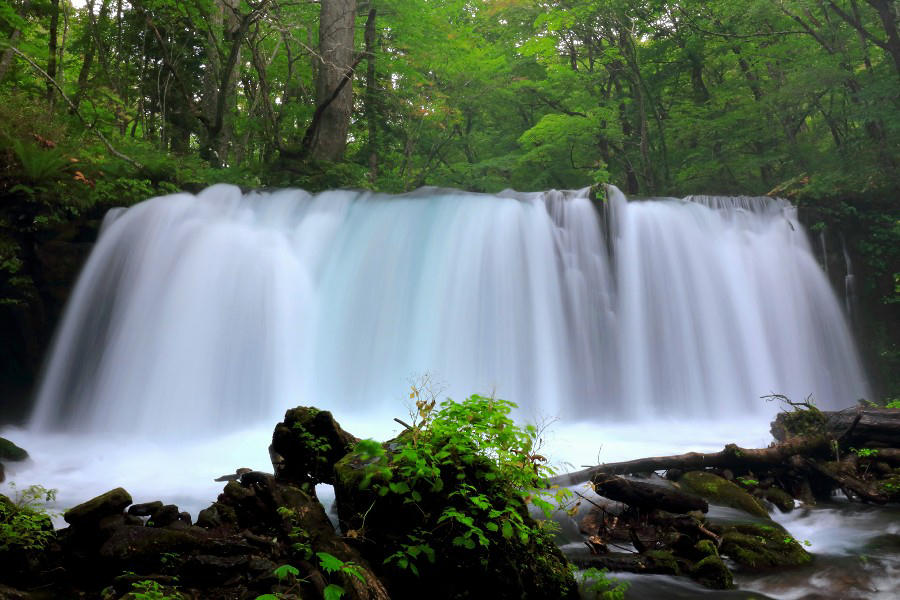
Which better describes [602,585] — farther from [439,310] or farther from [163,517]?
[439,310]

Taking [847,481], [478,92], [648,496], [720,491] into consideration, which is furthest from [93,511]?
[478,92]

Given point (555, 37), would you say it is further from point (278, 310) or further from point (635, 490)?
point (635, 490)

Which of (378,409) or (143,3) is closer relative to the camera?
(378,409)

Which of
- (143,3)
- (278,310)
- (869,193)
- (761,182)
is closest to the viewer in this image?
(278,310)

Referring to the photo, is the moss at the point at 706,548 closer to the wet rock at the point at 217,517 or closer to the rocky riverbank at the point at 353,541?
the rocky riverbank at the point at 353,541

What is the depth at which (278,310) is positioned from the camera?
337 inches

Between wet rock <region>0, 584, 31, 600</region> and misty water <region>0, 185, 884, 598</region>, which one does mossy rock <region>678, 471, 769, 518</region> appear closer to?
misty water <region>0, 185, 884, 598</region>

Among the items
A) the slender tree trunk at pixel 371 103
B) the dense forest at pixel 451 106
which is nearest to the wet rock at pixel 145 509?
the dense forest at pixel 451 106

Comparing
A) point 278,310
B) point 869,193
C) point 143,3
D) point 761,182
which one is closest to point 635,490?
point 278,310

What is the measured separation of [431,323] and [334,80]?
25.4ft

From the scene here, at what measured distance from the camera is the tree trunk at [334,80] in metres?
13.2

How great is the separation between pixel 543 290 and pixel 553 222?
4.85 ft

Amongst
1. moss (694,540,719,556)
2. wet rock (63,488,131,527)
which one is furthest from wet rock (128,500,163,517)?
moss (694,540,719,556)

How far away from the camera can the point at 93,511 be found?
10.1 feet
